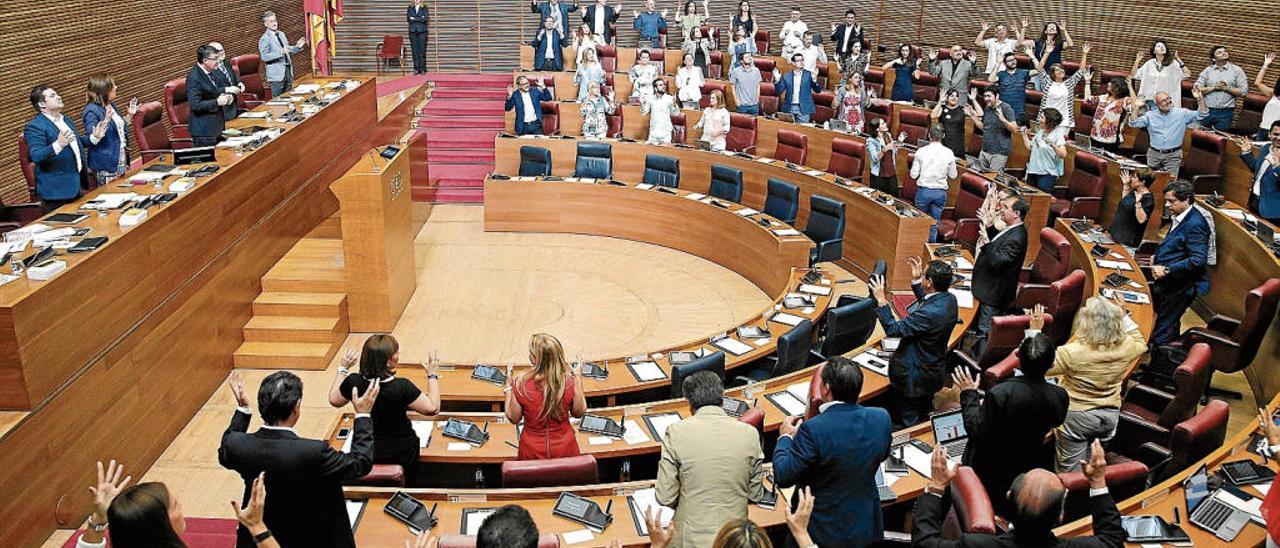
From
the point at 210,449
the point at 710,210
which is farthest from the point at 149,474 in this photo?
the point at 710,210

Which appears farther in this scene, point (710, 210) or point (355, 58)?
point (355, 58)

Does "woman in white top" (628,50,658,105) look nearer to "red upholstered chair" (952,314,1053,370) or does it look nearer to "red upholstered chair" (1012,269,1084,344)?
"red upholstered chair" (1012,269,1084,344)

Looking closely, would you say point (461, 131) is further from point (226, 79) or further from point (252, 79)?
point (226, 79)

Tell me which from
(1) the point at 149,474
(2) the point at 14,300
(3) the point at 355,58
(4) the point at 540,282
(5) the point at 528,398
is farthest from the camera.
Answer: (3) the point at 355,58

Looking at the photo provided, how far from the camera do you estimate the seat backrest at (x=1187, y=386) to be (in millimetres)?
6016

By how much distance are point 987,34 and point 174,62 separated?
43.3 feet

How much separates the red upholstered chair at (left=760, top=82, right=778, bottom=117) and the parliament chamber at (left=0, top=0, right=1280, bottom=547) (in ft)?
0.18

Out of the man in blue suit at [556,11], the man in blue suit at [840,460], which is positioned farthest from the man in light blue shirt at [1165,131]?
the man in blue suit at [556,11]

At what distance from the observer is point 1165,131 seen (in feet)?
35.3

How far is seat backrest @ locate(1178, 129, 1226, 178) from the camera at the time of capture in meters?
10.8

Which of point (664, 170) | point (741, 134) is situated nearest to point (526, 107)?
point (664, 170)

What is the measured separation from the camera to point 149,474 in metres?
7.25

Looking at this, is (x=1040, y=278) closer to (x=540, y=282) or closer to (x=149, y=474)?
(x=540, y=282)

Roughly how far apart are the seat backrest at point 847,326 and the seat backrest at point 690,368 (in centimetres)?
105
